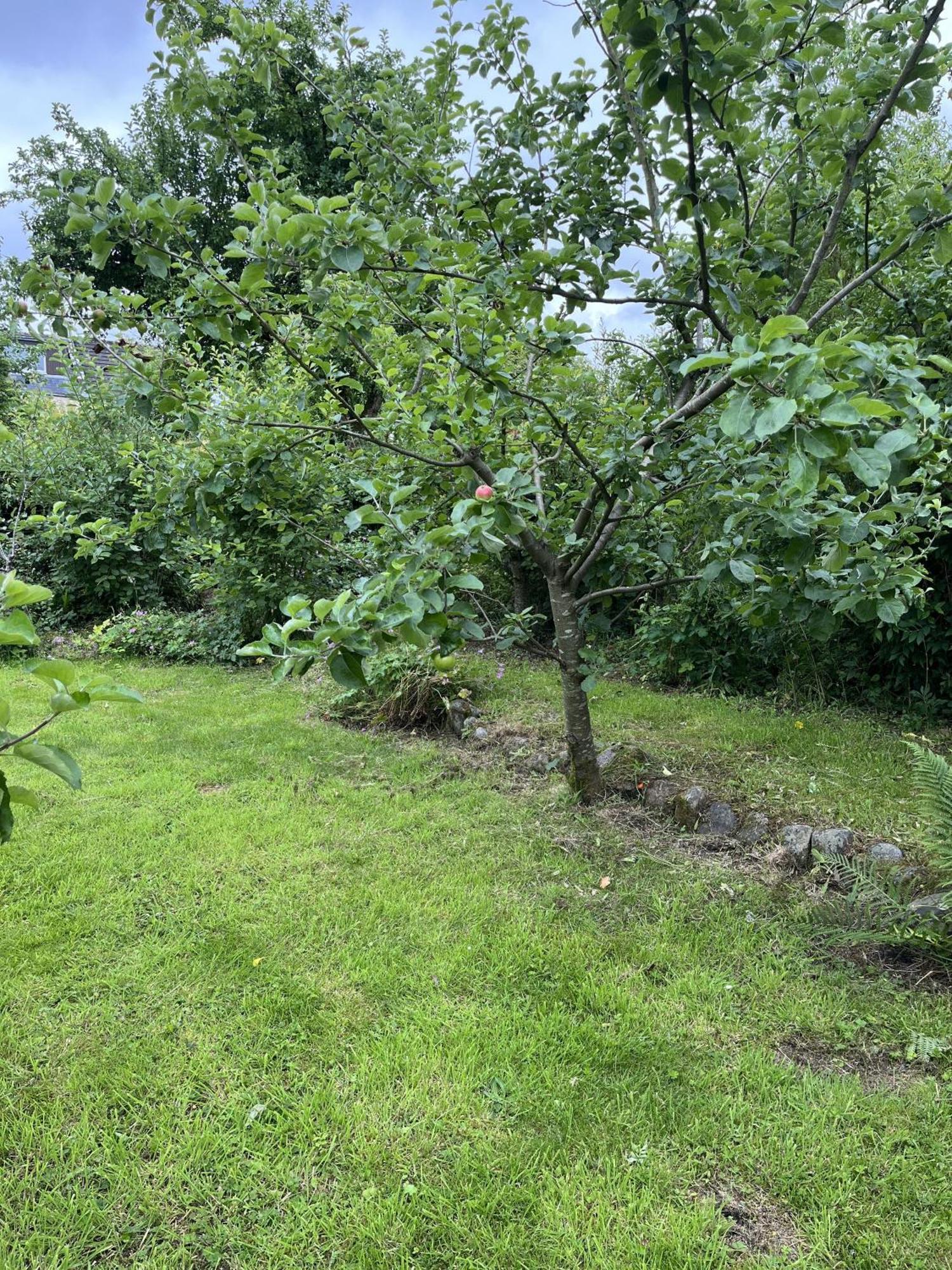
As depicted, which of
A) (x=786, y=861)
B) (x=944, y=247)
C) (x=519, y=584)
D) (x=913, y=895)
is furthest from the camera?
(x=519, y=584)

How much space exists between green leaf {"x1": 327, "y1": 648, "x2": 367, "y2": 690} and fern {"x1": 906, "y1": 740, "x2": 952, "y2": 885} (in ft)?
6.61

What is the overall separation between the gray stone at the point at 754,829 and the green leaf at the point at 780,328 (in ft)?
7.32

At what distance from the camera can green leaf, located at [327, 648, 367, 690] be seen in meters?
1.37

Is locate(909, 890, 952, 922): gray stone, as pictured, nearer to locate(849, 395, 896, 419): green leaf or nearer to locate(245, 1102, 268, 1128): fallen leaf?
locate(849, 395, 896, 419): green leaf

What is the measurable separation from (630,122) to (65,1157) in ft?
12.4

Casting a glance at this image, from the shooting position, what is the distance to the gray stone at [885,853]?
2.54m

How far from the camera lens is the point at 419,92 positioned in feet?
10.5

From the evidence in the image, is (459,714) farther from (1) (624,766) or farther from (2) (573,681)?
(2) (573,681)

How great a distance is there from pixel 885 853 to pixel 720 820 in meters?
0.65

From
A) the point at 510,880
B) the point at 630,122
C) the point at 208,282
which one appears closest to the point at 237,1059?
the point at 510,880

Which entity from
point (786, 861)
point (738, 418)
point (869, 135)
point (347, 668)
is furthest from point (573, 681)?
point (869, 135)

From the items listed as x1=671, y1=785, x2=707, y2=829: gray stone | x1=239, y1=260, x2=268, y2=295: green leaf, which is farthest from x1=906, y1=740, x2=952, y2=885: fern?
x1=239, y1=260, x2=268, y2=295: green leaf

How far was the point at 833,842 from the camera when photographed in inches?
105

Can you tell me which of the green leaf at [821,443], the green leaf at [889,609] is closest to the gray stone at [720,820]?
the green leaf at [889,609]
